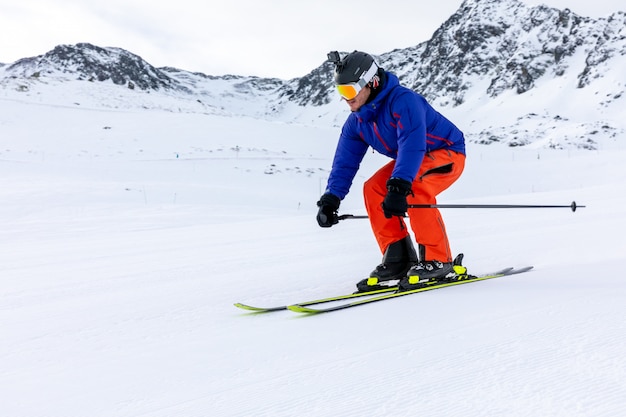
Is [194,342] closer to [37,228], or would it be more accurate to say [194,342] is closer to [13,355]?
[13,355]

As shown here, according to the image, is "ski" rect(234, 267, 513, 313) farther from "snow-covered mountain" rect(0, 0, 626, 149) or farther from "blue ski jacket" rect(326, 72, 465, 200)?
"snow-covered mountain" rect(0, 0, 626, 149)

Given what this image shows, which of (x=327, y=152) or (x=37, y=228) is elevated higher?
(x=327, y=152)

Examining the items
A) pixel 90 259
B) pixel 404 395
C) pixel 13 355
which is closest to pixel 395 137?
pixel 404 395

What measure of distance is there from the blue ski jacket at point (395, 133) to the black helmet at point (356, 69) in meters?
0.14

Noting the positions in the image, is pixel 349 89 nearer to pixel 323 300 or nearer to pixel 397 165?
pixel 397 165

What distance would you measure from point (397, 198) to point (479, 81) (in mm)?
111218

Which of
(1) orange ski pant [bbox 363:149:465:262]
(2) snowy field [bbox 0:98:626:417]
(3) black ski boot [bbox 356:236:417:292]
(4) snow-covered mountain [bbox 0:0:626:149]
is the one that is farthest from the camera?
(4) snow-covered mountain [bbox 0:0:626:149]

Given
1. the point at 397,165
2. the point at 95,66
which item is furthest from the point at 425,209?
the point at 95,66

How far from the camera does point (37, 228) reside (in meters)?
8.13

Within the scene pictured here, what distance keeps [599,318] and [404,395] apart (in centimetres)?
104

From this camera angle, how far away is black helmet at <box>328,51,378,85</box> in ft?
9.82

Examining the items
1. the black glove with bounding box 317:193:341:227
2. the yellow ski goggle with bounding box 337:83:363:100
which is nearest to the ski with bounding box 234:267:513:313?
the black glove with bounding box 317:193:341:227

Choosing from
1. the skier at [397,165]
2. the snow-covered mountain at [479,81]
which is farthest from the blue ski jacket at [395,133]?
the snow-covered mountain at [479,81]

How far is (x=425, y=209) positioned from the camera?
3.11 m
